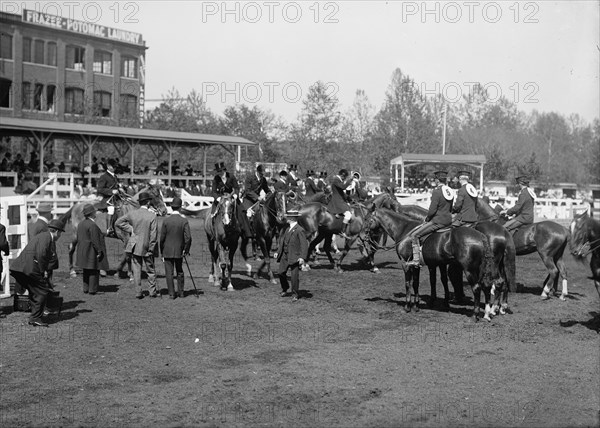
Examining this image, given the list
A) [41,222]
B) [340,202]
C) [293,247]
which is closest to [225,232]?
[293,247]

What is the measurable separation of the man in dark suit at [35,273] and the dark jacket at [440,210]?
709 centimetres

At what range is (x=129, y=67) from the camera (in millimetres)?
64188

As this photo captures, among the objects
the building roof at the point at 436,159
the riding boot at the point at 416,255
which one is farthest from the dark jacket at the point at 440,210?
the building roof at the point at 436,159

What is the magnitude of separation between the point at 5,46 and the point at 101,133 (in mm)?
24865

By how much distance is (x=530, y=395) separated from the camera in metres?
8.62

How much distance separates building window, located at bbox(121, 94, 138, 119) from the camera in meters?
61.1

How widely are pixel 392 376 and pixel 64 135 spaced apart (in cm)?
2971

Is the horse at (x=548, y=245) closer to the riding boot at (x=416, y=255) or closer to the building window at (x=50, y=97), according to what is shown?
the riding boot at (x=416, y=255)

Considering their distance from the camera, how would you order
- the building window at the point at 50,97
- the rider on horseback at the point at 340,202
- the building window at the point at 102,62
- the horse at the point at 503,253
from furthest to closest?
the building window at the point at 102,62
the building window at the point at 50,97
the rider on horseback at the point at 340,202
the horse at the point at 503,253

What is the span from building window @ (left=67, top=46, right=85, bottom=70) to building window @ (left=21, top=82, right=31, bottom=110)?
420 cm

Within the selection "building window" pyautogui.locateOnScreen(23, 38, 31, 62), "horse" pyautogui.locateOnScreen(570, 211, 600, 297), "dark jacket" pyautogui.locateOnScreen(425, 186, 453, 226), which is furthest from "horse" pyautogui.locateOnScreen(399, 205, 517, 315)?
"building window" pyautogui.locateOnScreen(23, 38, 31, 62)

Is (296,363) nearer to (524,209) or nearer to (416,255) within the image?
(416,255)

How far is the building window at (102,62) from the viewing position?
203 feet

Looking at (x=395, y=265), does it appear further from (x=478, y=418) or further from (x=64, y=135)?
(x=64, y=135)
